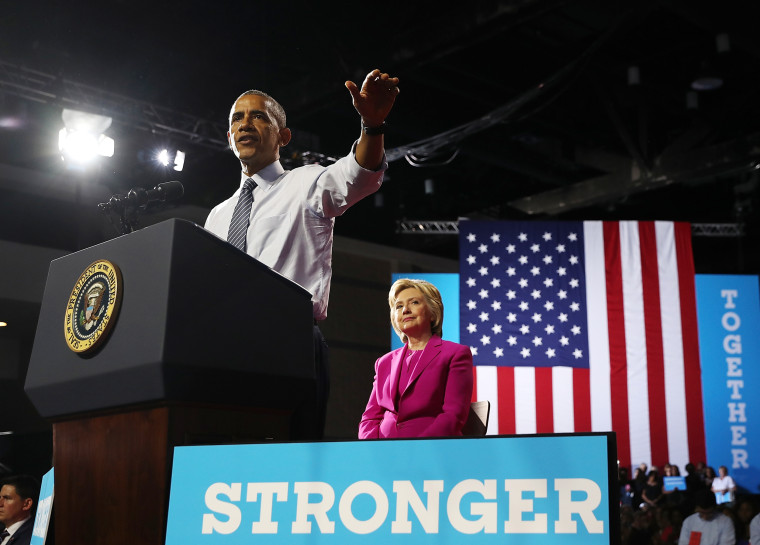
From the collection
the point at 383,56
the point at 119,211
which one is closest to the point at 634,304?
the point at 383,56

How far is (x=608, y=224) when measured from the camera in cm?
941

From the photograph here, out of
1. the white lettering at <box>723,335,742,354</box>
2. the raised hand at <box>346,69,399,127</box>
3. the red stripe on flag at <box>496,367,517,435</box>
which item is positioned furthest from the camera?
the white lettering at <box>723,335,742,354</box>

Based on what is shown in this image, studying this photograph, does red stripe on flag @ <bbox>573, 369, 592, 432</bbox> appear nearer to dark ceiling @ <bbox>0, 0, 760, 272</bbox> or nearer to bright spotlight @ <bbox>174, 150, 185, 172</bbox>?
dark ceiling @ <bbox>0, 0, 760, 272</bbox>

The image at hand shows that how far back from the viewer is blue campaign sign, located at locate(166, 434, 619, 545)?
0.98 metres

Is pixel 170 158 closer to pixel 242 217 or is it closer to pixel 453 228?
pixel 453 228

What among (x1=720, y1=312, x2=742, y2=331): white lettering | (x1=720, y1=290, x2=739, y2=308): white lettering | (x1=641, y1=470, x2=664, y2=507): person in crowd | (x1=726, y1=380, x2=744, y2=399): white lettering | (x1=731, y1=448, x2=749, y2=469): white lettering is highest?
(x1=720, y1=290, x2=739, y2=308): white lettering

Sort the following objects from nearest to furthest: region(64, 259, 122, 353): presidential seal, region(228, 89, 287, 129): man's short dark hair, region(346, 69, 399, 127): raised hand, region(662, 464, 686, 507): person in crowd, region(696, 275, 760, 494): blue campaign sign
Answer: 1. region(64, 259, 122, 353): presidential seal
2. region(346, 69, 399, 127): raised hand
3. region(228, 89, 287, 129): man's short dark hair
4. region(662, 464, 686, 507): person in crowd
5. region(696, 275, 760, 494): blue campaign sign

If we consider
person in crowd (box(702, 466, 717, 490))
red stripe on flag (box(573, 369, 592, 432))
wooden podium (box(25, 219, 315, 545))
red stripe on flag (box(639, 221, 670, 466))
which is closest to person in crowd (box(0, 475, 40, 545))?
wooden podium (box(25, 219, 315, 545))

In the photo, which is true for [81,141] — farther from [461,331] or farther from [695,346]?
[695,346]

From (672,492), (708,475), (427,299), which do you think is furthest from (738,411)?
(427,299)

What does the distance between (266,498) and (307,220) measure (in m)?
0.59

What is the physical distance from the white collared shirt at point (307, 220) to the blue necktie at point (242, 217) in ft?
0.03

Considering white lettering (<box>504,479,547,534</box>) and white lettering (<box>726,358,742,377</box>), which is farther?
white lettering (<box>726,358,742,377</box>)

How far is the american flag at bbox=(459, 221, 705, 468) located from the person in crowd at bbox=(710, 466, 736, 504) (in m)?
0.47
